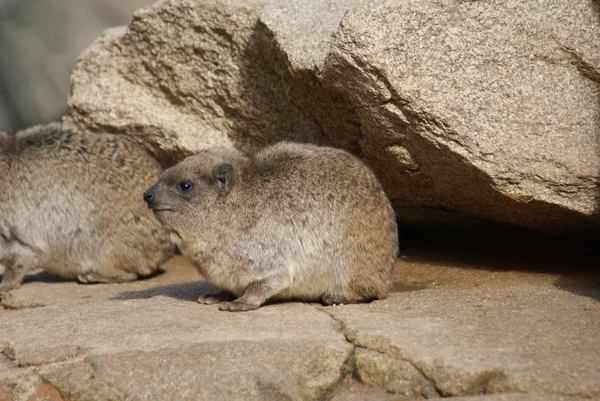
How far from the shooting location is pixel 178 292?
611cm

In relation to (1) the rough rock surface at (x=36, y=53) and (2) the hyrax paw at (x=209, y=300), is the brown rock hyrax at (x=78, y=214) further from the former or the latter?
(1) the rough rock surface at (x=36, y=53)

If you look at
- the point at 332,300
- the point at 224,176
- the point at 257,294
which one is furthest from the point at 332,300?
the point at 224,176

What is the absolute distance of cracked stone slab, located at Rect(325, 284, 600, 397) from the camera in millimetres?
3859

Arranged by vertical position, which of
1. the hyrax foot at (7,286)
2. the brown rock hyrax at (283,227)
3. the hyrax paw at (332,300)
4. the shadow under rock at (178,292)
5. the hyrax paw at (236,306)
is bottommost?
the hyrax foot at (7,286)

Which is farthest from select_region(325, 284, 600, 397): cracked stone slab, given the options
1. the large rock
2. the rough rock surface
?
the rough rock surface

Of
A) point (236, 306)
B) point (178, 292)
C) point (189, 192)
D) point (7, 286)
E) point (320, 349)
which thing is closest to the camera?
point (320, 349)

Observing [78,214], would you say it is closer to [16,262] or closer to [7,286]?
[16,262]

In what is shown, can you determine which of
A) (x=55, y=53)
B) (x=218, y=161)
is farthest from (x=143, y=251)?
(x=55, y=53)

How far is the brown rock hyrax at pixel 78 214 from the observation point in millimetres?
6938

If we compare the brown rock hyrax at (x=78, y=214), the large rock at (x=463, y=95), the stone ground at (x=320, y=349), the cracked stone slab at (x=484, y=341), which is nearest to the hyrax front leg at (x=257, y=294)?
the stone ground at (x=320, y=349)

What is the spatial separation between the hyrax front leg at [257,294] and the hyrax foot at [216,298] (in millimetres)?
270

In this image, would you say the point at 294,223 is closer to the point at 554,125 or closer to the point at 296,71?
the point at 296,71

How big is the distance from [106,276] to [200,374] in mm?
3119

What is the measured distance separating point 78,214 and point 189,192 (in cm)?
186
